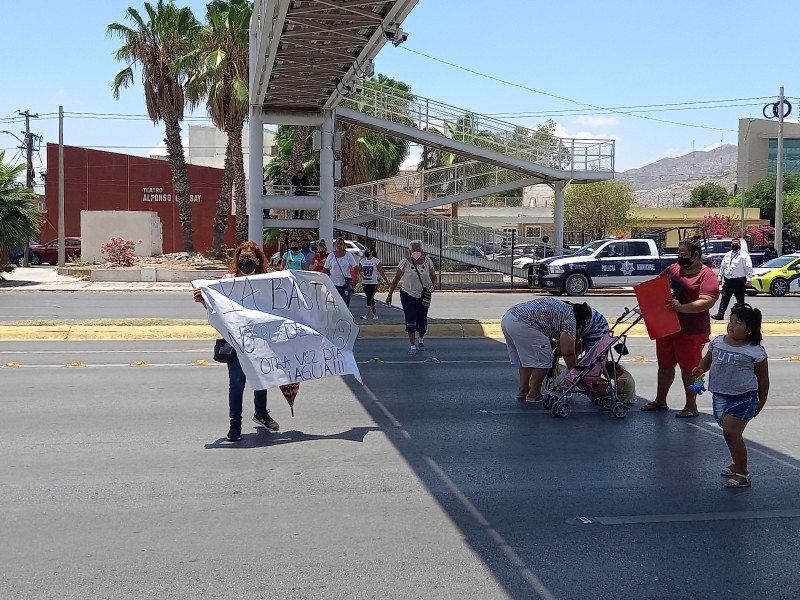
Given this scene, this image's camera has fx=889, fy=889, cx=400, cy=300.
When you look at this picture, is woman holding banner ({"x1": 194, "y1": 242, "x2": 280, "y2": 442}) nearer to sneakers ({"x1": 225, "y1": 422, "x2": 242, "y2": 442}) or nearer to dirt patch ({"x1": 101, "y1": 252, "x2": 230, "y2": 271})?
sneakers ({"x1": 225, "y1": 422, "x2": 242, "y2": 442})

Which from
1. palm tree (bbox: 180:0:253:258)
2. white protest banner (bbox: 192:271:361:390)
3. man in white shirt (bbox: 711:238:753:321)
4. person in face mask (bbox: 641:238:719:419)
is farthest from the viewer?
palm tree (bbox: 180:0:253:258)

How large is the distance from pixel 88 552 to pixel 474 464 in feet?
10.1

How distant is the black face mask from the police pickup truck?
2010 cm

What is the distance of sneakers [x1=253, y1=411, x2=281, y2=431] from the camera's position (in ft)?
26.8

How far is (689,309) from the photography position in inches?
338

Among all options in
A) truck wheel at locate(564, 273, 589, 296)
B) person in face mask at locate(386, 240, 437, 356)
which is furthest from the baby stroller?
truck wheel at locate(564, 273, 589, 296)

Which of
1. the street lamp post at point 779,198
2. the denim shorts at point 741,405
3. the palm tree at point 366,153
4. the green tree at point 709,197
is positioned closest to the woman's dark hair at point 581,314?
the denim shorts at point 741,405

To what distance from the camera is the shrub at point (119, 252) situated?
113ft

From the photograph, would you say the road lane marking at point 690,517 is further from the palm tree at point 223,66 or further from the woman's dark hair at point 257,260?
the palm tree at point 223,66

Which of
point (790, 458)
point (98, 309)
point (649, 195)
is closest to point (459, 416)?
point (790, 458)

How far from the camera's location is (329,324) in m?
8.54

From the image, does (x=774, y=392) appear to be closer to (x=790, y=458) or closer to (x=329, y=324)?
(x=790, y=458)

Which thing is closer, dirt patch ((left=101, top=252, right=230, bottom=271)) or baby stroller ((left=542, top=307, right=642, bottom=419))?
baby stroller ((left=542, top=307, right=642, bottom=419))

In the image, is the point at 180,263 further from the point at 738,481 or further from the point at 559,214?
the point at 738,481
